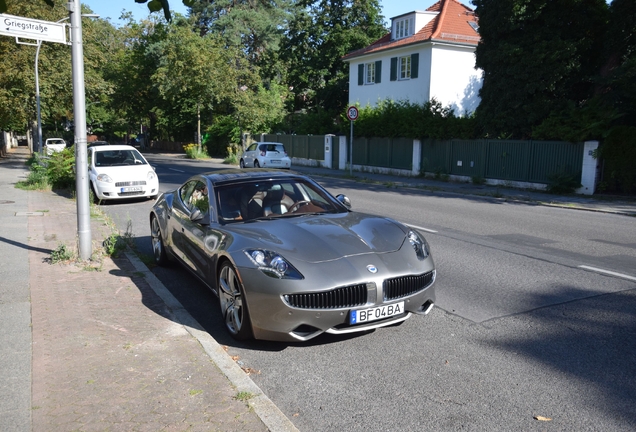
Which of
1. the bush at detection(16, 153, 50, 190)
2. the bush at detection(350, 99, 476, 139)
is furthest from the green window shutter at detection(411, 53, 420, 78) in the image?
the bush at detection(16, 153, 50, 190)

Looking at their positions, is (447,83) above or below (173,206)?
above

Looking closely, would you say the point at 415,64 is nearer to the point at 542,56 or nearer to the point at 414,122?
the point at 414,122

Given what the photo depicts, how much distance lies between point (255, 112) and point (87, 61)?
13.8 meters

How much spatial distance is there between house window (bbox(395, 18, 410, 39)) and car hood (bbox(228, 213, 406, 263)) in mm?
35386

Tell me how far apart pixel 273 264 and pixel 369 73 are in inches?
1473

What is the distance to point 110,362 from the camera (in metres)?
4.25

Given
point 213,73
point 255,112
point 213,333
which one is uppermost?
point 213,73

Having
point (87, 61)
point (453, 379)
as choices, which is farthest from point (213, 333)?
point (87, 61)

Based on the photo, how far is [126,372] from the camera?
13.4 feet

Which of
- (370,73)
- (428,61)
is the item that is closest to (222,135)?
(370,73)

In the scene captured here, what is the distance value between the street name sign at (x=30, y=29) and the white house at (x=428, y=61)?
2642 centimetres

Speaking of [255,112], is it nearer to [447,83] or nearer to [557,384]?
[447,83]

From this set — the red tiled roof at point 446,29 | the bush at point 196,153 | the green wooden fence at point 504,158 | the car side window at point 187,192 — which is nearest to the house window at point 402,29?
the red tiled roof at point 446,29

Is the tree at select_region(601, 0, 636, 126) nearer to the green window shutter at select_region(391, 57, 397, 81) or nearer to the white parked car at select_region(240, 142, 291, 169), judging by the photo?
the white parked car at select_region(240, 142, 291, 169)
